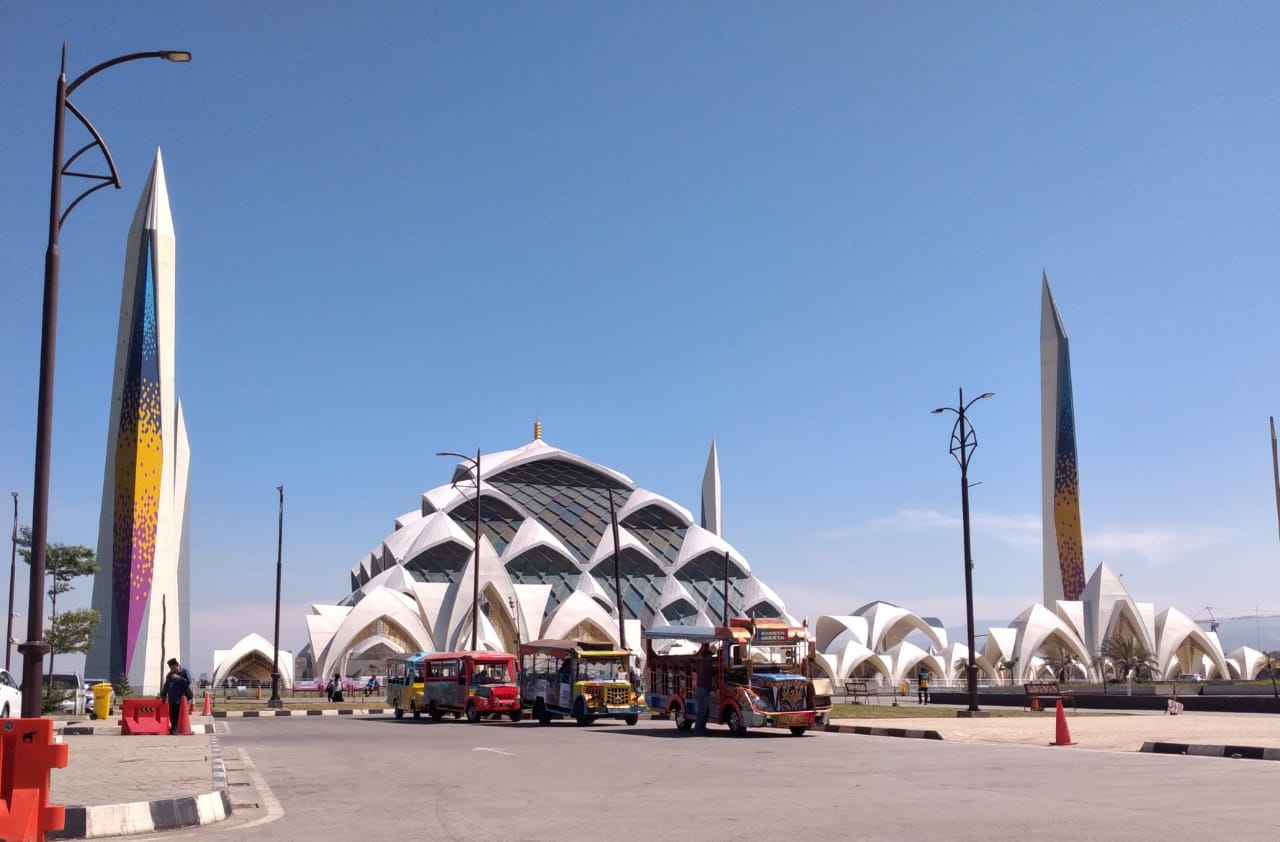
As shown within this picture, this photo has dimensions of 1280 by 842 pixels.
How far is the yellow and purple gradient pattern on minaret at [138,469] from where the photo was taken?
165 ft

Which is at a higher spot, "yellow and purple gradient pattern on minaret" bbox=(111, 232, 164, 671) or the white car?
"yellow and purple gradient pattern on minaret" bbox=(111, 232, 164, 671)

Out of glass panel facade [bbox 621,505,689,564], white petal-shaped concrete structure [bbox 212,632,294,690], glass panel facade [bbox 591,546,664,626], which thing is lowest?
white petal-shaped concrete structure [bbox 212,632,294,690]

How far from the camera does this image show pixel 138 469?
50656 millimetres

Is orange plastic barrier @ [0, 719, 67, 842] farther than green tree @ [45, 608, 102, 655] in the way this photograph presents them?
No

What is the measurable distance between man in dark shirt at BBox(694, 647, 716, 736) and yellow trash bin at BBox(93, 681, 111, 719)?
A: 50.1 ft

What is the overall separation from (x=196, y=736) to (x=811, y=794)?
1684cm

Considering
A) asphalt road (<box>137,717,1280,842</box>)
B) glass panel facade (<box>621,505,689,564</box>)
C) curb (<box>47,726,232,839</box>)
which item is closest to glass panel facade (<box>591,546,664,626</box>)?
glass panel facade (<box>621,505,689,564</box>)

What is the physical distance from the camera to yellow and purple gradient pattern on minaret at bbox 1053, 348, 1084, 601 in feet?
261

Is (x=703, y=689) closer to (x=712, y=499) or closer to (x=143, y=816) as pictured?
(x=143, y=816)

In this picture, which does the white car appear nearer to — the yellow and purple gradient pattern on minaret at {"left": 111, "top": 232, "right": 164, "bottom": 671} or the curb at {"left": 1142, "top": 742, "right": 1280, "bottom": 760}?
the curb at {"left": 1142, "top": 742, "right": 1280, "bottom": 760}

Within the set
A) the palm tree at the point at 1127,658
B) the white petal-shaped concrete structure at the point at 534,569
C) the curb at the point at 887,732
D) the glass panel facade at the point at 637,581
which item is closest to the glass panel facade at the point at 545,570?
the white petal-shaped concrete structure at the point at 534,569

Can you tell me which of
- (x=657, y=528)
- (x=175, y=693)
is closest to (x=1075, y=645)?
(x=657, y=528)

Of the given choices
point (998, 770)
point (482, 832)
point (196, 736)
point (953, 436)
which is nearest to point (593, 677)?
point (196, 736)

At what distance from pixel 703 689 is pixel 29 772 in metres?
18.2
